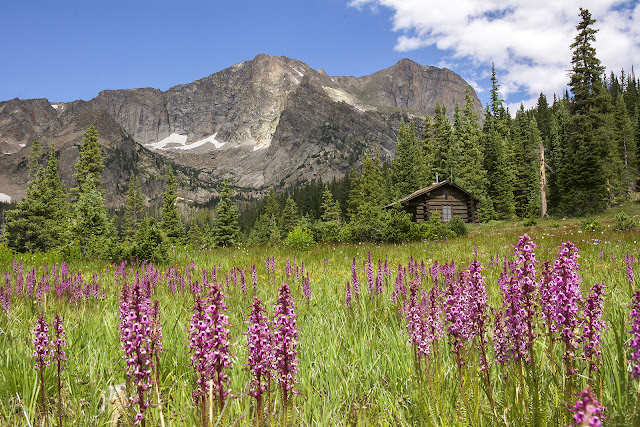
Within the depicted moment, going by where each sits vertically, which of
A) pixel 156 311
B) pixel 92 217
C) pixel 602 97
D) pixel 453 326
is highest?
pixel 602 97

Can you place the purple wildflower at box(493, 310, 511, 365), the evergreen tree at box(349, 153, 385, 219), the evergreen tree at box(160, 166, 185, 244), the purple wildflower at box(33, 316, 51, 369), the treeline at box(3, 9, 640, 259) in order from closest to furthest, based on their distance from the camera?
the purple wildflower at box(33, 316, 51, 369), the purple wildflower at box(493, 310, 511, 365), the treeline at box(3, 9, 640, 259), the evergreen tree at box(160, 166, 185, 244), the evergreen tree at box(349, 153, 385, 219)

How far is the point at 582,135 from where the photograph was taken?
136ft

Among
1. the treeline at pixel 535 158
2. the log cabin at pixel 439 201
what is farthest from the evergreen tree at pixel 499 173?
the log cabin at pixel 439 201

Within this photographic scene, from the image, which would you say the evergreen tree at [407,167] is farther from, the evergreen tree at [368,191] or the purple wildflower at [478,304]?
the purple wildflower at [478,304]

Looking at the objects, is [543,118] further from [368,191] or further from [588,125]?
[588,125]

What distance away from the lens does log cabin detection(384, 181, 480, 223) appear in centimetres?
4766

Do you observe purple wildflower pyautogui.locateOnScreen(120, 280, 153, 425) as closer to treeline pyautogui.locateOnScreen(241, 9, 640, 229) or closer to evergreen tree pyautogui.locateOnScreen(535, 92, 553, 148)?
treeline pyautogui.locateOnScreen(241, 9, 640, 229)

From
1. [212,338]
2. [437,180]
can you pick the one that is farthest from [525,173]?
[212,338]

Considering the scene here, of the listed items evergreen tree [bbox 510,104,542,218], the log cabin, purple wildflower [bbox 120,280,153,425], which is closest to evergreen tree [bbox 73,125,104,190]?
the log cabin

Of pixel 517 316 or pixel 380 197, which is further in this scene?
pixel 380 197

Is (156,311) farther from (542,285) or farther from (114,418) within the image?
(542,285)

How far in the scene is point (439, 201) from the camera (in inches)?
1907

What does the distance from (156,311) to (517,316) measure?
2007mm

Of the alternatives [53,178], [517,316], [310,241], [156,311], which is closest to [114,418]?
[156,311]
